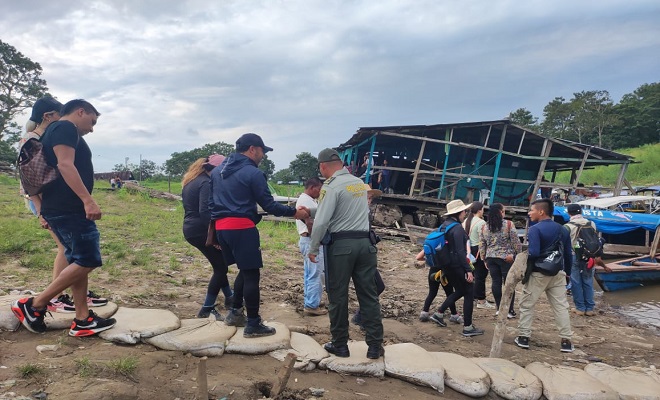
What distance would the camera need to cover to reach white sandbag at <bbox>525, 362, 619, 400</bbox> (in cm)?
342

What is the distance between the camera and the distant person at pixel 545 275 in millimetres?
4520

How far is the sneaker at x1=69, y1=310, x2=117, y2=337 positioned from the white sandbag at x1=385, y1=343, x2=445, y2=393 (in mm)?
2221

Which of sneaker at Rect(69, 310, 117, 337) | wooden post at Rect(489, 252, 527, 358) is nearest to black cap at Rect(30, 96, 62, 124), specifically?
sneaker at Rect(69, 310, 117, 337)

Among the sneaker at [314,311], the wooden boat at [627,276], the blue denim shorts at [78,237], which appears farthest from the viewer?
the wooden boat at [627,276]

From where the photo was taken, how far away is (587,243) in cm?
618

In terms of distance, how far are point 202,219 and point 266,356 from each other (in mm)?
1382

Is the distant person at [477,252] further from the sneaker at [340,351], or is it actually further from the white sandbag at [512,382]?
the sneaker at [340,351]

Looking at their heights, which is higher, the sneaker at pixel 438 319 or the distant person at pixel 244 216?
the distant person at pixel 244 216

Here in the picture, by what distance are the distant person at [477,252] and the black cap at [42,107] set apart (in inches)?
199

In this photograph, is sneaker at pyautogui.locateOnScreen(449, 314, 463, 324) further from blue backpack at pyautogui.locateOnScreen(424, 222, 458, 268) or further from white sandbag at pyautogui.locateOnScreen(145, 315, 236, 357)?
white sandbag at pyautogui.locateOnScreen(145, 315, 236, 357)

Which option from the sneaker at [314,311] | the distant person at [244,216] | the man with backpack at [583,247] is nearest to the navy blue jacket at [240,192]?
the distant person at [244,216]

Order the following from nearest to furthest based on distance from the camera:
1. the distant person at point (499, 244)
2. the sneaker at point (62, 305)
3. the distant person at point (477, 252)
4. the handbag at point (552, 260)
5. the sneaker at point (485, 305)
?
the sneaker at point (62, 305) < the handbag at point (552, 260) < the distant person at point (499, 244) < the distant person at point (477, 252) < the sneaker at point (485, 305)

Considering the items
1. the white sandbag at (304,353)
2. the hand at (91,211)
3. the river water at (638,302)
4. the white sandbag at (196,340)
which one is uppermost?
the hand at (91,211)

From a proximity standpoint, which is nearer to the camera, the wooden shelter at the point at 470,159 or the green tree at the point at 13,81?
the wooden shelter at the point at 470,159
